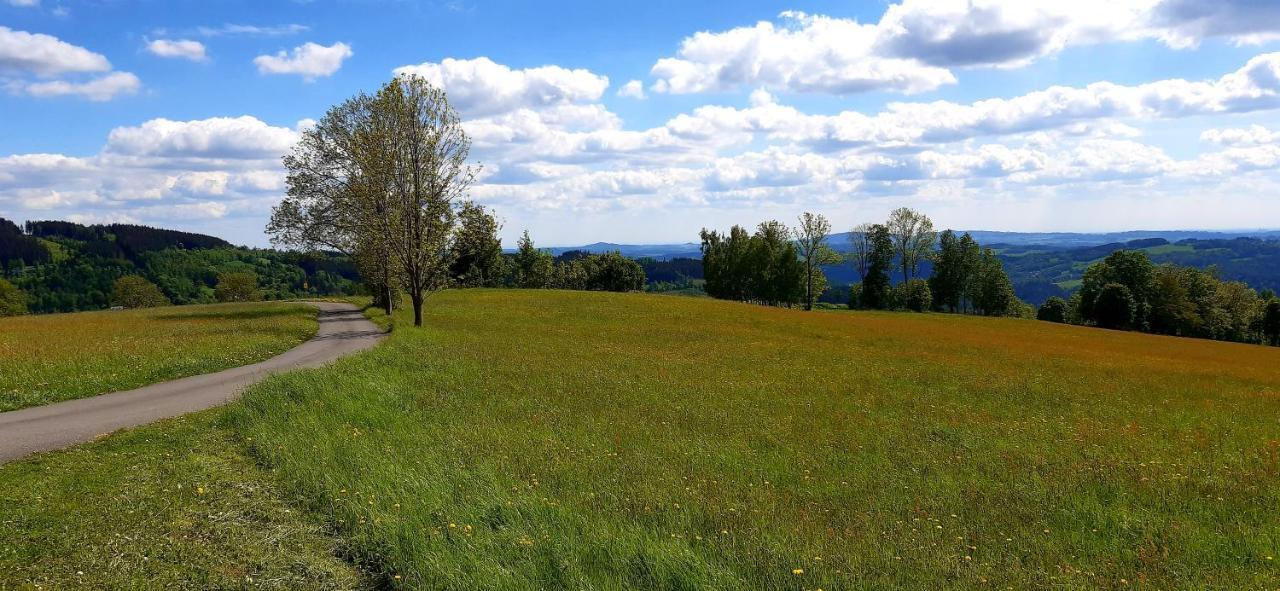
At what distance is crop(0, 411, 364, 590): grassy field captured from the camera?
24.5 feet

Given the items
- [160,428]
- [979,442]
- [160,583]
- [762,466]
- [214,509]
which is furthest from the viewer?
[979,442]

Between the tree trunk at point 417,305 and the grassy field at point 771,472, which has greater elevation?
the tree trunk at point 417,305

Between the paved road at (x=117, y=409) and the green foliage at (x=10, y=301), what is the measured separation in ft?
382

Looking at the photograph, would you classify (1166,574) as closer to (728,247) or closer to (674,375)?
A: (674,375)

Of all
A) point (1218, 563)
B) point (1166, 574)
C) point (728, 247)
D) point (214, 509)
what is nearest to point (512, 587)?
point (214, 509)

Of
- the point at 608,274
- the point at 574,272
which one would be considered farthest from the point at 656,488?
the point at 574,272

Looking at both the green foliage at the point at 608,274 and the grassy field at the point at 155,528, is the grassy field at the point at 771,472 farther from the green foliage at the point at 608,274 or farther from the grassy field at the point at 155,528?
the green foliage at the point at 608,274

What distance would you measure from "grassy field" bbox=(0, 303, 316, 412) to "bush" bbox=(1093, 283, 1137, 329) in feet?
295

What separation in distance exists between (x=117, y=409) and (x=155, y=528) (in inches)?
424

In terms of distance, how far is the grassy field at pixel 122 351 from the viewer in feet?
61.9

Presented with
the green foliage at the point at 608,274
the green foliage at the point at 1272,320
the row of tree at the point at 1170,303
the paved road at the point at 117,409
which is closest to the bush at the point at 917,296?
the row of tree at the point at 1170,303

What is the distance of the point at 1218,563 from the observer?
862 cm

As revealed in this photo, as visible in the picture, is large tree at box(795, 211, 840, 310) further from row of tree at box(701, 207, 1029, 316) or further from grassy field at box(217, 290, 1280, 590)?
grassy field at box(217, 290, 1280, 590)

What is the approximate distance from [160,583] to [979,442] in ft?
51.6
